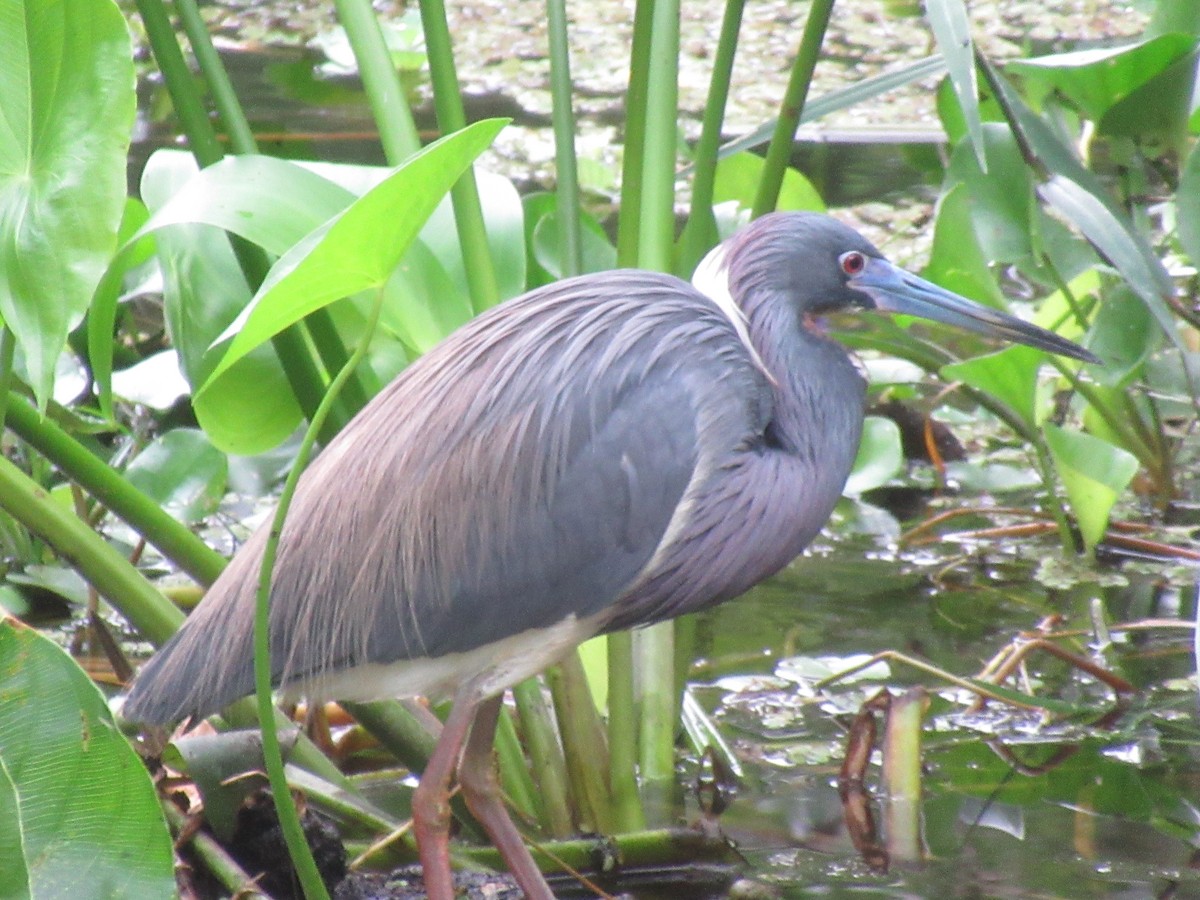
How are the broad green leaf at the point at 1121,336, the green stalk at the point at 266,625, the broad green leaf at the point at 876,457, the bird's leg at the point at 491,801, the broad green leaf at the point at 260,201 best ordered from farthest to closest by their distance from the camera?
the broad green leaf at the point at 876,457 → the broad green leaf at the point at 1121,336 → the bird's leg at the point at 491,801 → the broad green leaf at the point at 260,201 → the green stalk at the point at 266,625

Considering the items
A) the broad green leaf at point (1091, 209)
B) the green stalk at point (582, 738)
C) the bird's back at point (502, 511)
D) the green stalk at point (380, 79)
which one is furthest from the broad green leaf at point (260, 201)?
the broad green leaf at point (1091, 209)

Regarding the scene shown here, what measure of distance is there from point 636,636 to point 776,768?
1.37 feet

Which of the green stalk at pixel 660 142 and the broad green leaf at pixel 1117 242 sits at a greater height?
the green stalk at pixel 660 142

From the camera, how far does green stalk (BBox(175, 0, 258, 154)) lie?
97.2 inches

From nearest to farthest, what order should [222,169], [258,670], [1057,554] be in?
[258,670], [222,169], [1057,554]

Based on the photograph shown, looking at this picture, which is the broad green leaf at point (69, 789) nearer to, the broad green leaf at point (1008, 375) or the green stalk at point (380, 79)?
the green stalk at point (380, 79)

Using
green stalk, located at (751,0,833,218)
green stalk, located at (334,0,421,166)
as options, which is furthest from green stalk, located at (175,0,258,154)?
green stalk, located at (751,0,833,218)

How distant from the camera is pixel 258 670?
1.76m

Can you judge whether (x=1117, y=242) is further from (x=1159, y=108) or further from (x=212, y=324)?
(x=212, y=324)

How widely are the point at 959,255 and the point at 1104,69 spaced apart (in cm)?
46

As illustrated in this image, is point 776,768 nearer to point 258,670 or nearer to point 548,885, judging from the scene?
point 548,885

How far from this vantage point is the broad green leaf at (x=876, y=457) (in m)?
3.71

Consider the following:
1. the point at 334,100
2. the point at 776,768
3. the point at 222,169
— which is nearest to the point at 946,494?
the point at 776,768

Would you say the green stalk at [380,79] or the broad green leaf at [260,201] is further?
the green stalk at [380,79]
